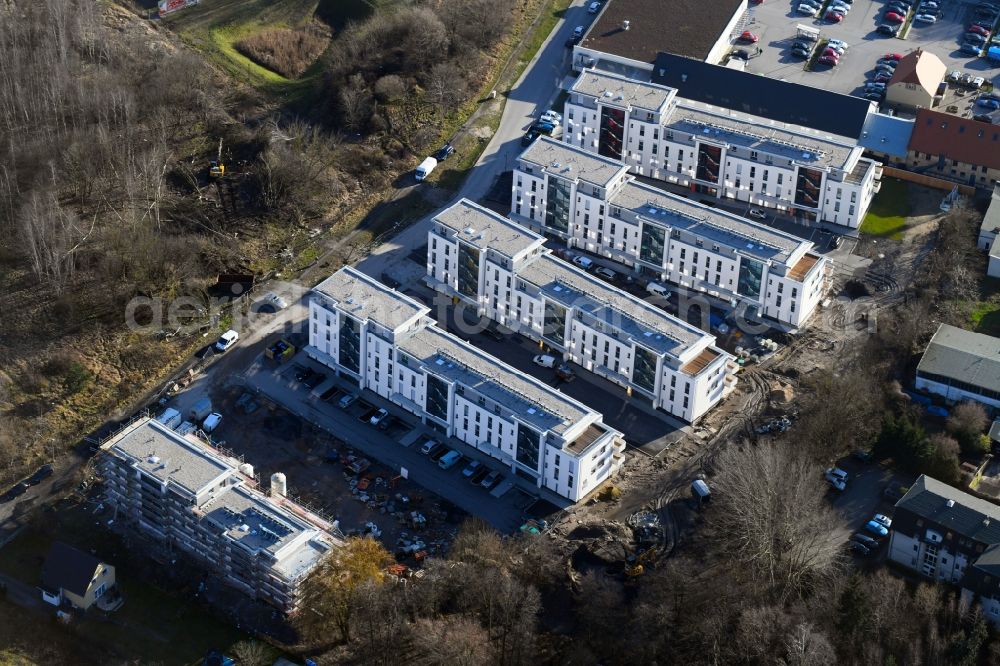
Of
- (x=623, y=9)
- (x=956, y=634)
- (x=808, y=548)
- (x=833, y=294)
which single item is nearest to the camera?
(x=956, y=634)

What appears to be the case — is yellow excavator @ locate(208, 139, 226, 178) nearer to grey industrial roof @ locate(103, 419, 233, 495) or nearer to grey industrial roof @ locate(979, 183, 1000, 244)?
grey industrial roof @ locate(103, 419, 233, 495)

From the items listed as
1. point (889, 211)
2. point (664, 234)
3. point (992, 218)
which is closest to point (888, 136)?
point (889, 211)

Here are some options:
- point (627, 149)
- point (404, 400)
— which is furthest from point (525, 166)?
point (404, 400)

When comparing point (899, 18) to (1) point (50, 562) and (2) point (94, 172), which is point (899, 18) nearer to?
(2) point (94, 172)

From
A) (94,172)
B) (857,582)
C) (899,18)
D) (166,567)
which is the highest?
(899,18)

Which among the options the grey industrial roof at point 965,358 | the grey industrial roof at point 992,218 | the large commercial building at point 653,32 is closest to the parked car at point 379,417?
the grey industrial roof at point 965,358

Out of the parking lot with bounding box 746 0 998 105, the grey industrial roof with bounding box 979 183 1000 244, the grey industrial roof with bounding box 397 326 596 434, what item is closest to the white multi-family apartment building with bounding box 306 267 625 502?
the grey industrial roof with bounding box 397 326 596 434

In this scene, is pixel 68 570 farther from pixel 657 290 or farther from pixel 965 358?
pixel 965 358

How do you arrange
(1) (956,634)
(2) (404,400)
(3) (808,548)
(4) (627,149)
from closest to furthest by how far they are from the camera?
(1) (956,634) → (3) (808,548) → (2) (404,400) → (4) (627,149)

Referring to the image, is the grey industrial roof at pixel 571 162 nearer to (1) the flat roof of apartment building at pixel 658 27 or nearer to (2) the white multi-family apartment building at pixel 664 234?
(2) the white multi-family apartment building at pixel 664 234
